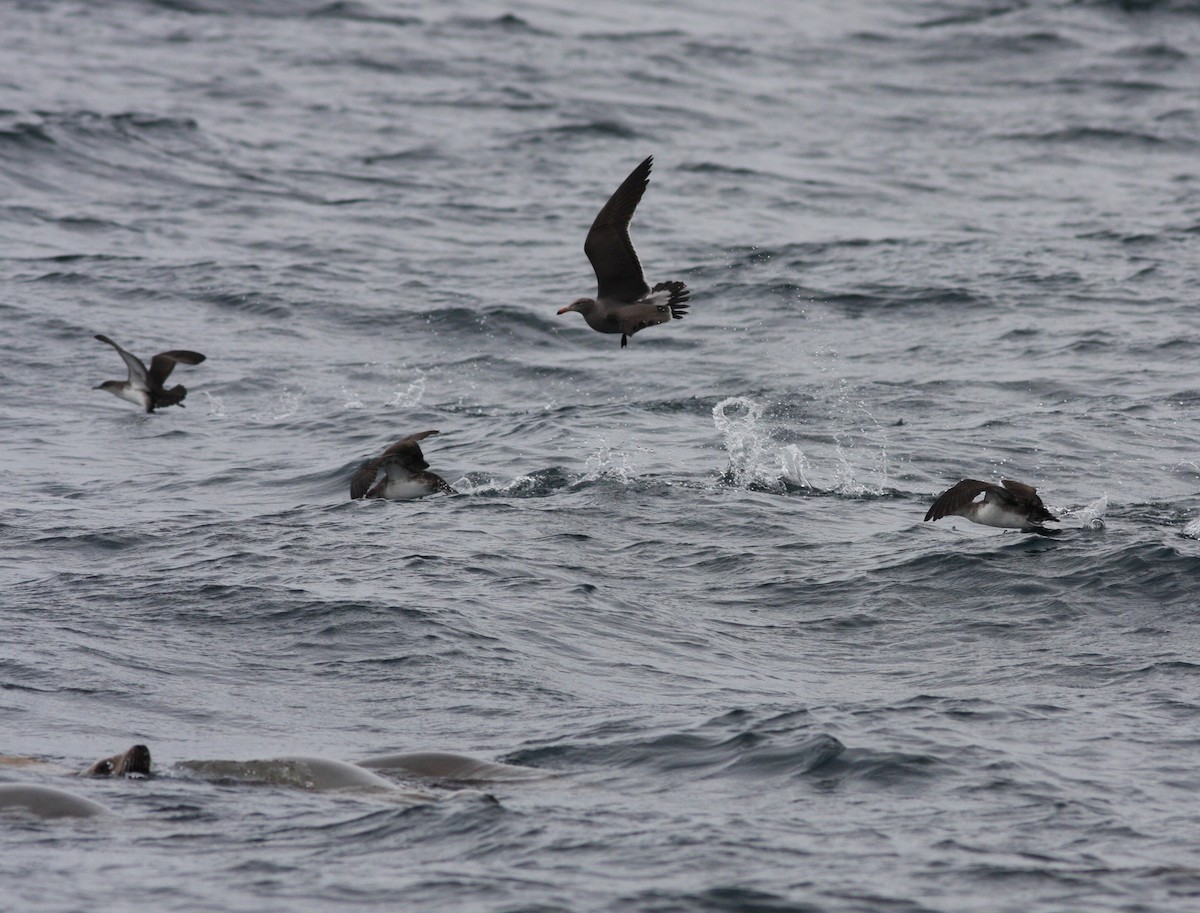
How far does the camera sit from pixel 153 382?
16.2 m

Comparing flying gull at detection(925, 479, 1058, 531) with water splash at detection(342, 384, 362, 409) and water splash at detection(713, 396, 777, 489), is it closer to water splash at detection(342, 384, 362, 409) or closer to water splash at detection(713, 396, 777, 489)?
water splash at detection(713, 396, 777, 489)

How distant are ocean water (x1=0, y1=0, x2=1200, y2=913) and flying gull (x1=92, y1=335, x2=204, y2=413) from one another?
0.28m

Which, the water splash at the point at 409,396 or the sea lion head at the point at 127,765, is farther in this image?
the water splash at the point at 409,396

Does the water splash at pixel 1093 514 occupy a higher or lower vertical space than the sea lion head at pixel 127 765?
higher

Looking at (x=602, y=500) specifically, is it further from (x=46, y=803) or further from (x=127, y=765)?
(x=46, y=803)

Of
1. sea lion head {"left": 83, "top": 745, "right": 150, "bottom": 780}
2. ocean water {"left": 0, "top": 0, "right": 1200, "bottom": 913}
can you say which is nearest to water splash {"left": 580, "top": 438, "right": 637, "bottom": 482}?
Answer: ocean water {"left": 0, "top": 0, "right": 1200, "bottom": 913}

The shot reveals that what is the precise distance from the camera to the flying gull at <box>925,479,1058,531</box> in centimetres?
1174

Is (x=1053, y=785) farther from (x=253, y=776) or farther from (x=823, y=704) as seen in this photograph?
(x=253, y=776)

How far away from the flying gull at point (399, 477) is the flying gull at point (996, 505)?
3.75 metres

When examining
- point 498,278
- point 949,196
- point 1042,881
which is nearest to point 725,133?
point 949,196

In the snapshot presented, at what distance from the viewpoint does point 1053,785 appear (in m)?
8.00

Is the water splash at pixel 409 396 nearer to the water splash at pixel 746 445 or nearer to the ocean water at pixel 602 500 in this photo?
the ocean water at pixel 602 500

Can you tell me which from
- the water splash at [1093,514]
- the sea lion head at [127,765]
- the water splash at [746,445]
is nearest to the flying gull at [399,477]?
the water splash at [746,445]

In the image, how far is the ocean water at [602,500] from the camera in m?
7.51
